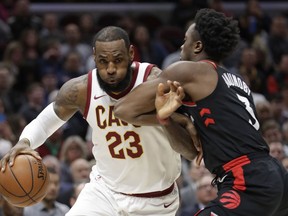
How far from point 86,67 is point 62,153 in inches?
115

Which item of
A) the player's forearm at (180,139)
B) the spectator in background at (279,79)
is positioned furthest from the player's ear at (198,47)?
the spectator in background at (279,79)

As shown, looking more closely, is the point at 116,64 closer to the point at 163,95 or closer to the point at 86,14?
the point at 163,95

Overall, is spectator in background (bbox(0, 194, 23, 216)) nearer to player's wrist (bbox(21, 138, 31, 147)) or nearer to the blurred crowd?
the blurred crowd

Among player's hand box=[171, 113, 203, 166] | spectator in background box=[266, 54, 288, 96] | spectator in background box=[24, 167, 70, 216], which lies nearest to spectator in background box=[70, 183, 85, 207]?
spectator in background box=[24, 167, 70, 216]

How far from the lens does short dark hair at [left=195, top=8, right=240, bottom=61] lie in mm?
5625

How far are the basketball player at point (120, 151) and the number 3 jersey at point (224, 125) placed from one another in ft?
2.39

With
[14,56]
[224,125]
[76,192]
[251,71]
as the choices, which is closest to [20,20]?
[14,56]

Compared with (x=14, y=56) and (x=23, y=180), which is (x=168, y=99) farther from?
(x=14, y=56)

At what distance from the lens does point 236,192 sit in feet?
17.3

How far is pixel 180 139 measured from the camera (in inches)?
226

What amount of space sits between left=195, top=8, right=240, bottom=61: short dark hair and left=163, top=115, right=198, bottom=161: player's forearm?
571mm

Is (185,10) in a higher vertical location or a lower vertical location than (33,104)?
higher

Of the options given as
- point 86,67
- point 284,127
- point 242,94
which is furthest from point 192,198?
point 242,94

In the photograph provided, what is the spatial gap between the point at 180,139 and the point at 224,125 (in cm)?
52
